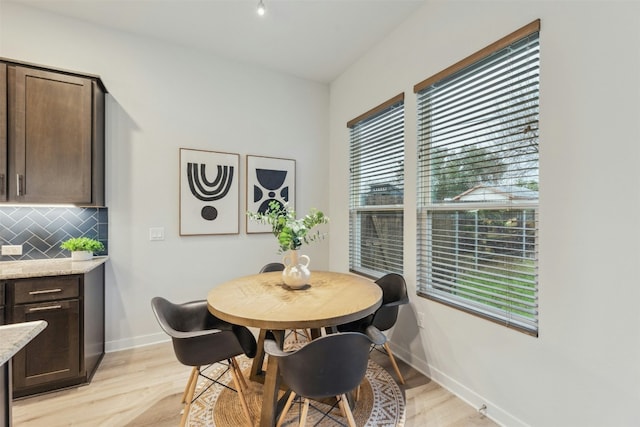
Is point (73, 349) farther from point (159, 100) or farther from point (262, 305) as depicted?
point (159, 100)

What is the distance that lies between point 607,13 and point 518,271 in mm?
1383

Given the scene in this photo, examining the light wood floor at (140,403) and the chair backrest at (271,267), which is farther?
the chair backrest at (271,267)

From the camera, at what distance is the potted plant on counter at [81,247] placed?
248 centimetres

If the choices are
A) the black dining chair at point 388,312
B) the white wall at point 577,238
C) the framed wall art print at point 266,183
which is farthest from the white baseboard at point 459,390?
the framed wall art print at point 266,183

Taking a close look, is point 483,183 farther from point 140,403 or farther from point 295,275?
point 140,403

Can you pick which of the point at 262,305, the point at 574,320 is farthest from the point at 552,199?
the point at 262,305

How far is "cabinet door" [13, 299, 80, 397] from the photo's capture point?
205cm

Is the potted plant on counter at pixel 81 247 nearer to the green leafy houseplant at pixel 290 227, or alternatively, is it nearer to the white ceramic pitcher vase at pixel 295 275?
the green leafy houseplant at pixel 290 227

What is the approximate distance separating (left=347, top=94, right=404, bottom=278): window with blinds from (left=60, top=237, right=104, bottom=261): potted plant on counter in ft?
8.24

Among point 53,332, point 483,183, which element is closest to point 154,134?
point 53,332

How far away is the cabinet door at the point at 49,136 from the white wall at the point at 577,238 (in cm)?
308

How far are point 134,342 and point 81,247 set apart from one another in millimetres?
1092

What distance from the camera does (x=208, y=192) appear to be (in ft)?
10.5

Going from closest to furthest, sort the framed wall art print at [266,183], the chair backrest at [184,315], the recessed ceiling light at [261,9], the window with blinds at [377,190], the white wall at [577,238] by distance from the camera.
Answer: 1. the white wall at [577,238]
2. the chair backrest at [184,315]
3. the recessed ceiling light at [261,9]
4. the window with blinds at [377,190]
5. the framed wall art print at [266,183]
